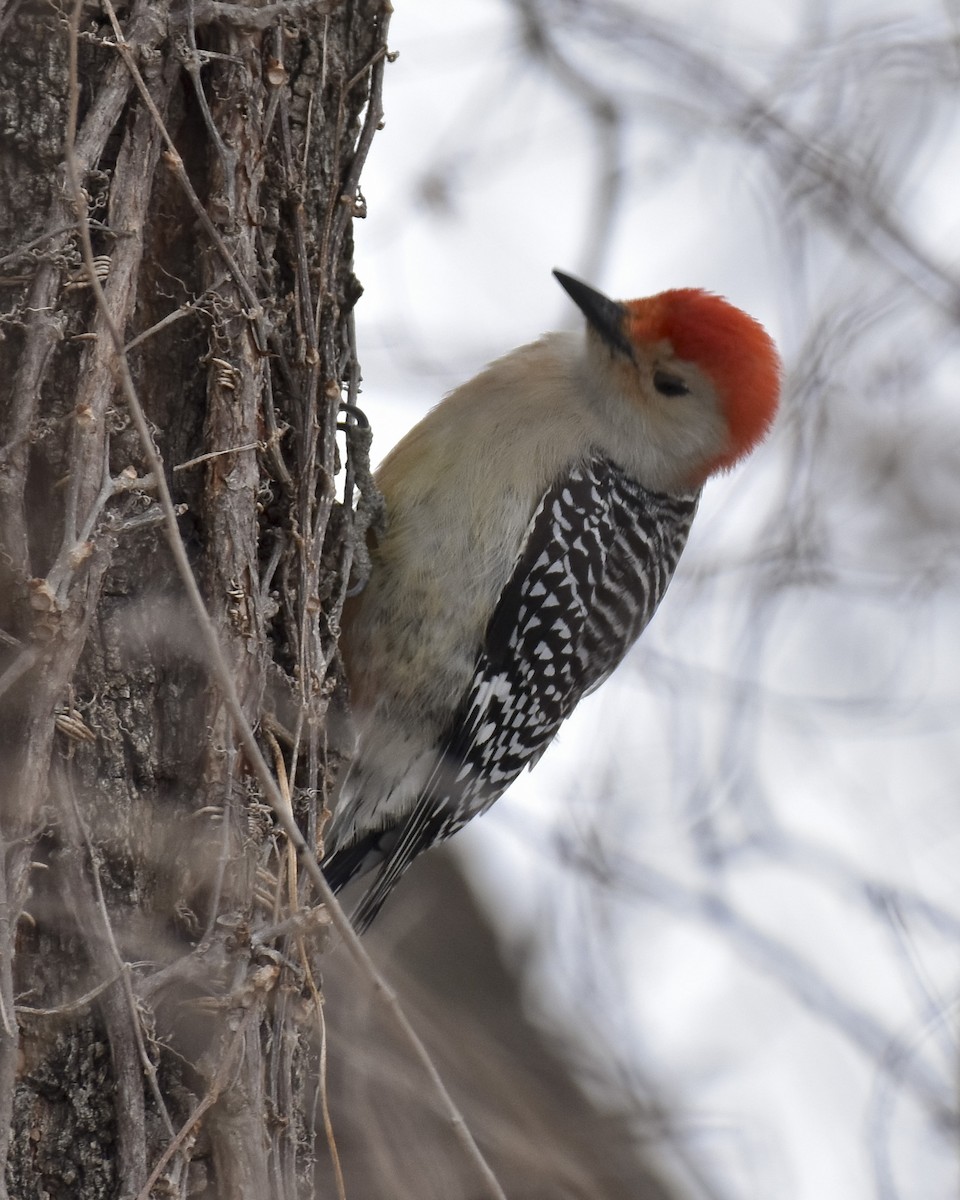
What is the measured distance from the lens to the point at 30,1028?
2.26 meters

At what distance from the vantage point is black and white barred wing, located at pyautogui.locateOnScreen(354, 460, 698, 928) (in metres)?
3.86

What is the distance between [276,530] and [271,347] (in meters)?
0.39

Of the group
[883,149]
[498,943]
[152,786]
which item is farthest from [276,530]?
[883,149]

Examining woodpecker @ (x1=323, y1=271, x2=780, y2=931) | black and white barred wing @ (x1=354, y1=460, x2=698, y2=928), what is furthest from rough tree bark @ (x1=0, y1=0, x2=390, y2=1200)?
black and white barred wing @ (x1=354, y1=460, x2=698, y2=928)

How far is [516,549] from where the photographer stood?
12.6ft

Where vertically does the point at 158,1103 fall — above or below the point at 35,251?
below

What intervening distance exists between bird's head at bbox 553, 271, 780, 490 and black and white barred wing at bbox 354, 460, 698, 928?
0.24 metres

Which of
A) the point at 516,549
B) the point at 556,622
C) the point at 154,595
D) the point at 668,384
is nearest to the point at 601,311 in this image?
the point at 668,384

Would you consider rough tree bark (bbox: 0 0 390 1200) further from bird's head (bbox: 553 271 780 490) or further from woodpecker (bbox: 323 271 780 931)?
bird's head (bbox: 553 271 780 490)

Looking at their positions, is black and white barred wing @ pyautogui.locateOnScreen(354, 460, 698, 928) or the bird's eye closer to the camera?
black and white barred wing @ pyautogui.locateOnScreen(354, 460, 698, 928)

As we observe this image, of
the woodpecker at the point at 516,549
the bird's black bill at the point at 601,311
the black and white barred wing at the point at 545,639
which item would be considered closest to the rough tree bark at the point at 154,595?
the woodpecker at the point at 516,549

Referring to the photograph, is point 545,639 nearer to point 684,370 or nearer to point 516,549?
point 516,549

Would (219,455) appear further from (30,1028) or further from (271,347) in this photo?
(30,1028)

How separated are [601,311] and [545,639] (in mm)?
1076
